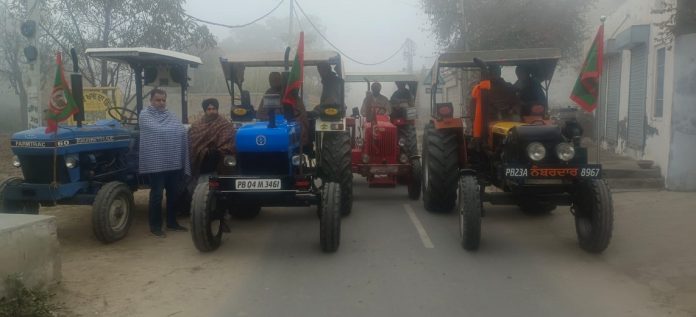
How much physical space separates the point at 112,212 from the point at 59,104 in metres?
1.46

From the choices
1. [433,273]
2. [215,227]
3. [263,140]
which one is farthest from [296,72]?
[433,273]

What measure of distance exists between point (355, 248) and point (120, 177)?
3.57 meters

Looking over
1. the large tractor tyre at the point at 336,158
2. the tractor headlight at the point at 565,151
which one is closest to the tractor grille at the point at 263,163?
the large tractor tyre at the point at 336,158

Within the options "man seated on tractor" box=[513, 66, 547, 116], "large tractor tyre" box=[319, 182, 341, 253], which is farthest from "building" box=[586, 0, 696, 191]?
"large tractor tyre" box=[319, 182, 341, 253]

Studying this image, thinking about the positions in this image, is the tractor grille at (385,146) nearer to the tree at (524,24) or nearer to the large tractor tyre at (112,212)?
the large tractor tyre at (112,212)

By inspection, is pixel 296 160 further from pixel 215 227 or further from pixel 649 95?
pixel 649 95

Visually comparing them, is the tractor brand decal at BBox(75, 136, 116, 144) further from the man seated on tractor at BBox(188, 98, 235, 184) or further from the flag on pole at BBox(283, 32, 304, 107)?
the flag on pole at BBox(283, 32, 304, 107)

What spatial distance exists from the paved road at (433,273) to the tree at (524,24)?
384 inches

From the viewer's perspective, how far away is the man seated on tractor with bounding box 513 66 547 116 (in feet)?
28.1

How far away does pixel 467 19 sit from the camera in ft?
62.6

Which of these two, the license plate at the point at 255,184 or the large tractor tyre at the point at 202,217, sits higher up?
the license plate at the point at 255,184

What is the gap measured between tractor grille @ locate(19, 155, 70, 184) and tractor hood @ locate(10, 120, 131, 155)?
0.35 feet

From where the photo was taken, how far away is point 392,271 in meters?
6.34

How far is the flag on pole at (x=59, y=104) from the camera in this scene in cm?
728
